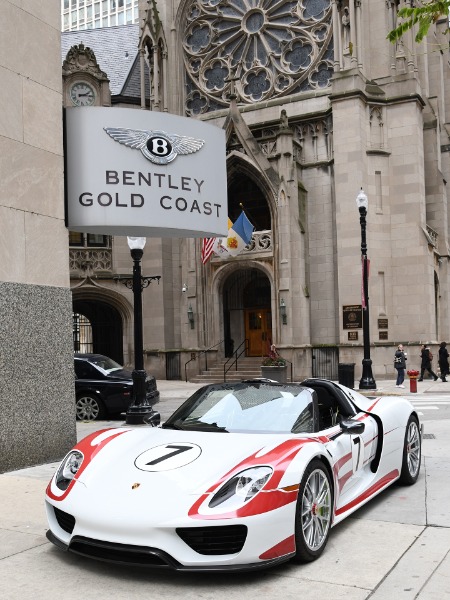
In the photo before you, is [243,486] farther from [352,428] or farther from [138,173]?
[138,173]

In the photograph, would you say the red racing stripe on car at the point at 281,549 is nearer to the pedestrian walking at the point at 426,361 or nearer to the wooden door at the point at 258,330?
the pedestrian walking at the point at 426,361

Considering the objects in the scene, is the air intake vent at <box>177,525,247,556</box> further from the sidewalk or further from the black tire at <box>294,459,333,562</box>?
the black tire at <box>294,459,333,562</box>

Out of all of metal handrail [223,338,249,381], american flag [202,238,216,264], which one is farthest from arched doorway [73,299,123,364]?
american flag [202,238,216,264]

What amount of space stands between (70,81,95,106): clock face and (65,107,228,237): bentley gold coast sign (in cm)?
2635

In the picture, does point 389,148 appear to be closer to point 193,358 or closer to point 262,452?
point 193,358

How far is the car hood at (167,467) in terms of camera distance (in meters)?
4.80

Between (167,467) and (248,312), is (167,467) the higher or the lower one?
the lower one

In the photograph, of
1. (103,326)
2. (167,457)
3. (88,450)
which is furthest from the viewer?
(103,326)

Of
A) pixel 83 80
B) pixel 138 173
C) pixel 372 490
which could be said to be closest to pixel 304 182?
pixel 83 80

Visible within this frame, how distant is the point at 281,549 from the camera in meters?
4.79

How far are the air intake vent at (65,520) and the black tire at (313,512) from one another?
A: 1566 millimetres

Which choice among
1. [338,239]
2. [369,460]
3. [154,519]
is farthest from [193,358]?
[154,519]

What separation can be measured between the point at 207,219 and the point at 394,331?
18.6m

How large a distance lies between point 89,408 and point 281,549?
436 inches
